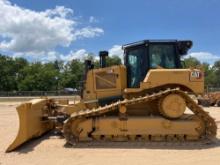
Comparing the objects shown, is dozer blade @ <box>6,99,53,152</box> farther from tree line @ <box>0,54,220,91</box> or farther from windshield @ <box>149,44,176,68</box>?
tree line @ <box>0,54,220,91</box>

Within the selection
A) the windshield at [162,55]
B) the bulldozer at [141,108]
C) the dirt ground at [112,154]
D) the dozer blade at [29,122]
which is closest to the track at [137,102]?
the bulldozer at [141,108]

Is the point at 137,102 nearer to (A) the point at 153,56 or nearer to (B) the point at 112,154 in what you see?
(A) the point at 153,56

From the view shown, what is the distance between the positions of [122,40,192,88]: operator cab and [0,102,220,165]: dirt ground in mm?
2369

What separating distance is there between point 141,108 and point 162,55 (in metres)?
1.85

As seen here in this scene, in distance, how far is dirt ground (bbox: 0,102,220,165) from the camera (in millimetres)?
9180

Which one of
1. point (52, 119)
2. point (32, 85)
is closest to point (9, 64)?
point (32, 85)

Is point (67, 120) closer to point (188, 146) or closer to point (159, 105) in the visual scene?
point (159, 105)

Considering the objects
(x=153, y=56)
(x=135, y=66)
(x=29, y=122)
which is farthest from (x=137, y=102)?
(x=29, y=122)

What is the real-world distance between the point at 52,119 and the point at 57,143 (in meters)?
1.03

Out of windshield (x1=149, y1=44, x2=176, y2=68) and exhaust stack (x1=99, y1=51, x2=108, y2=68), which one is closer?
windshield (x1=149, y1=44, x2=176, y2=68)

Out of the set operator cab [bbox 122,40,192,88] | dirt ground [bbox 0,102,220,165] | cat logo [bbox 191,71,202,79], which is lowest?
dirt ground [bbox 0,102,220,165]

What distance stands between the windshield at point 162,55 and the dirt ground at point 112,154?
8.86 ft

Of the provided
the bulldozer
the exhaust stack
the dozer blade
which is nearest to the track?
the bulldozer

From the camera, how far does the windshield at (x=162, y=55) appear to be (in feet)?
40.1
